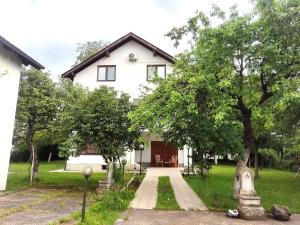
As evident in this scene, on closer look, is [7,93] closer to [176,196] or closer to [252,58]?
[176,196]

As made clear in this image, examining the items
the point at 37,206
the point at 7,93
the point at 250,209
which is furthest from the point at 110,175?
the point at 250,209

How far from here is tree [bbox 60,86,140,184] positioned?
1523cm

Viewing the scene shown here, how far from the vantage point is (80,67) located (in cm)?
2756

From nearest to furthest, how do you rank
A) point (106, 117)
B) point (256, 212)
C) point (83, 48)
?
1. point (256, 212)
2. point (106, 117)
3. point (83, 48)

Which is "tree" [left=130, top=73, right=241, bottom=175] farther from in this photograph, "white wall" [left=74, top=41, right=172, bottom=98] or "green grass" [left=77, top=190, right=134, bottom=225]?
"white wall" [left=74, top=41, right=172, bottom=98]

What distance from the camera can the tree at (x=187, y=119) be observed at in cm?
1192

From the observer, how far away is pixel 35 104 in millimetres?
17516

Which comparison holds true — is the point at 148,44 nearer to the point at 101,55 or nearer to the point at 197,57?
the point at 101,55

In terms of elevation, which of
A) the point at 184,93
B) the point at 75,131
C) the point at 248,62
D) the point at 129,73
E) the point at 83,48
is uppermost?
the point at 83,48

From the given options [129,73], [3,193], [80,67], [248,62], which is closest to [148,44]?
[129,73]

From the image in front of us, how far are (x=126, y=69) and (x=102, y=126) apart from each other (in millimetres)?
12950

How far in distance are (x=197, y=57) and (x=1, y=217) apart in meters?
9.47

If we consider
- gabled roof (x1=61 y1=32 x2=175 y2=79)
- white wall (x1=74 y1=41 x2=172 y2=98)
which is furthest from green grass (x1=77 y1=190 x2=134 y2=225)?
gabled roof (x1=61 y1=32 x2=175 y2=79)

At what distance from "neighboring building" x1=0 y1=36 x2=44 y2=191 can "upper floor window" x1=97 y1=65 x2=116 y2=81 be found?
11190mm
